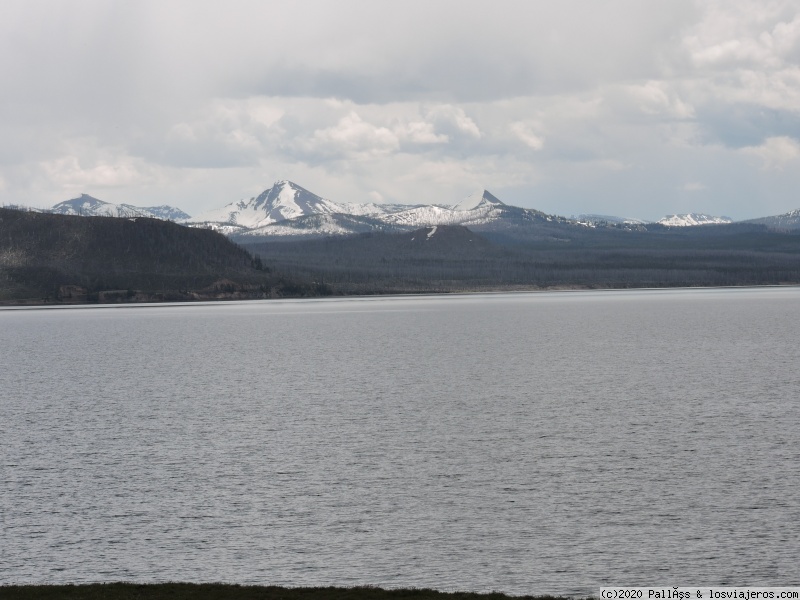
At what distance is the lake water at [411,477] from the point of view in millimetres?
28344

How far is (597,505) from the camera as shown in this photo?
34.5m

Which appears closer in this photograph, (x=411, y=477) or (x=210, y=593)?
(x=210, y=593)

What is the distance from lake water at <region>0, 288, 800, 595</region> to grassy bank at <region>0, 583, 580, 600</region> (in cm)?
154

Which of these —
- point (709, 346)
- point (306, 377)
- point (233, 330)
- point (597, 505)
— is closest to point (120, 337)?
point (233, 330)

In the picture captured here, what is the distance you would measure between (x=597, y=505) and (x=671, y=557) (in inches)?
246

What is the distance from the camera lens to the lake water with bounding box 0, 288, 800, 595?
28344 millimetres

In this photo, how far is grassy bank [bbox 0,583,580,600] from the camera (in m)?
24.3

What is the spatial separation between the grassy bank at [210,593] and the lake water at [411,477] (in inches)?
60.5

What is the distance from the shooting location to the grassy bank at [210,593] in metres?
24.3

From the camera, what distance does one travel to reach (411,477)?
132ft

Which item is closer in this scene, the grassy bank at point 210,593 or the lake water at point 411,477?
the grassy bank at point 210,593

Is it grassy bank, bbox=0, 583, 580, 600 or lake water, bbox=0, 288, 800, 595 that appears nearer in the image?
grassy bank, bbox=0, 583, 580, 600

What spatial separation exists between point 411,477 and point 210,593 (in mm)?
16142

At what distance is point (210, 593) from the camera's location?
2478cm
